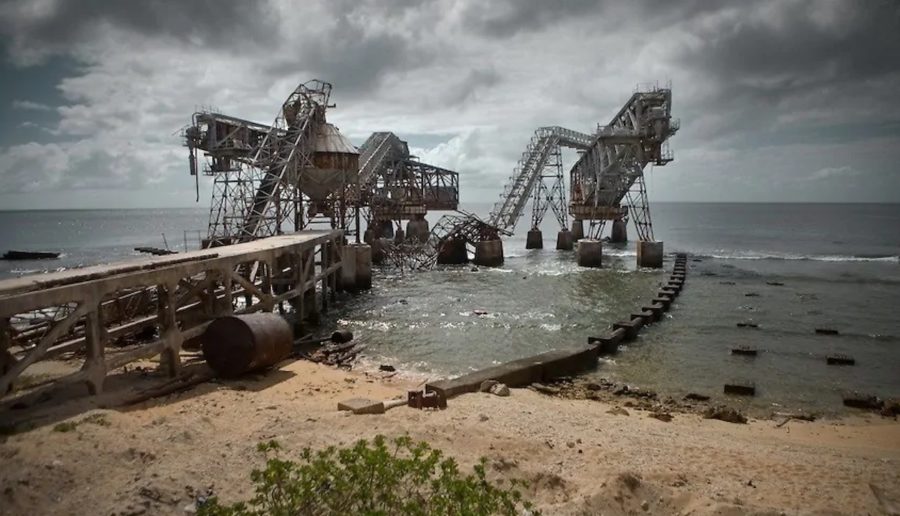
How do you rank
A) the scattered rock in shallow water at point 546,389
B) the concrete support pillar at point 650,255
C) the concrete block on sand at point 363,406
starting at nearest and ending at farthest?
1. the concrete block on sand at point 363,406
2. the scattered rock in shallow water at point 546,389
3. the concrete support pillar at point 650,255

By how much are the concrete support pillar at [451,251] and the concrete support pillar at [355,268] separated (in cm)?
1389

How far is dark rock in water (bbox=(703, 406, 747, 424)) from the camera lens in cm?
1365

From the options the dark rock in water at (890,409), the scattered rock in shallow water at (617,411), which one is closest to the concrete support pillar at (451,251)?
the scattered rock in shallow water at (617,411)

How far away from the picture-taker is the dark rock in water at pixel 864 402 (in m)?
15.0

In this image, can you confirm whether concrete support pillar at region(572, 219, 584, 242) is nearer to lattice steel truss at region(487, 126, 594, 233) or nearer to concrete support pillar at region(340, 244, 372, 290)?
lattice steel truss at region(487, 126, 594, 233)

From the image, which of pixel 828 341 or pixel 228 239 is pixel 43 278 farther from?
pixel 828 341

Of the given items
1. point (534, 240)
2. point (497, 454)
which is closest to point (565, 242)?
point (534, 240)

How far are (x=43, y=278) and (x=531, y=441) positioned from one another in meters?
9.79

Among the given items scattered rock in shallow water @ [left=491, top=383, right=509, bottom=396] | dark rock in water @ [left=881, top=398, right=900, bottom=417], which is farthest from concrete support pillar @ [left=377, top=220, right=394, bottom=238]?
dark rock in water @ [left=881, top=398, right=900, bottom=417]

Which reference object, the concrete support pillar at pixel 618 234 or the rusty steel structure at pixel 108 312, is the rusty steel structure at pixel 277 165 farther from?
the concrete support pillar at pixel 618 234

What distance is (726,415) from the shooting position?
13.8m

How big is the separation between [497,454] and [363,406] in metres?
3.07

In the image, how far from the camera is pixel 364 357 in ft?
64.2

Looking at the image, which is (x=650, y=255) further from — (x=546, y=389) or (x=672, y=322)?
(x=546, y=389)
